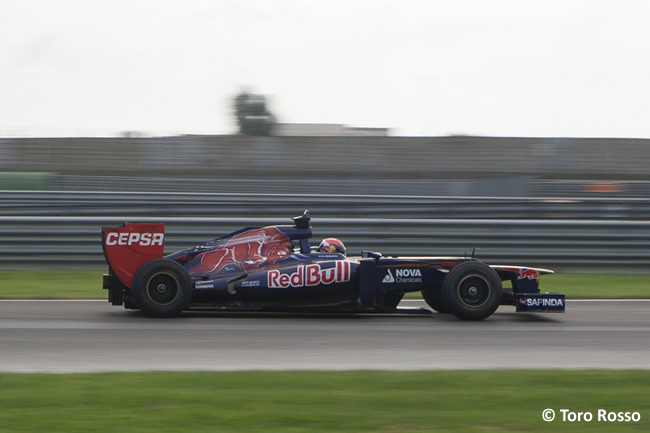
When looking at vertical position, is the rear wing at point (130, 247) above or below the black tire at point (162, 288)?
above

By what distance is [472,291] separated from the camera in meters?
9.30

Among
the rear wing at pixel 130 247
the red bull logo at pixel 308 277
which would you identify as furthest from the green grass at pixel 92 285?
the red bull logo at pixel 308 277

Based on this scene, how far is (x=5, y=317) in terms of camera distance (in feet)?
30.3

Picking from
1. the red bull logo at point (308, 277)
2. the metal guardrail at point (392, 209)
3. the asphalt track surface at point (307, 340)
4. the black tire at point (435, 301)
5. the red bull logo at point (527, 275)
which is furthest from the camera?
the metal guardrail at point (392, 209)

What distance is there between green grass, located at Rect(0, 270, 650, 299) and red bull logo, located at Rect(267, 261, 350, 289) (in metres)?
3.06

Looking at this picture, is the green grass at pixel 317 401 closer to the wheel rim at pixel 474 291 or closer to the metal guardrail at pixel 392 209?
the wheel rim at pixel 474 291

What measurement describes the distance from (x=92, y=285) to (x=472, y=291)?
19.3 feet

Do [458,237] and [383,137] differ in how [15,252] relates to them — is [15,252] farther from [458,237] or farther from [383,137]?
[383,137]

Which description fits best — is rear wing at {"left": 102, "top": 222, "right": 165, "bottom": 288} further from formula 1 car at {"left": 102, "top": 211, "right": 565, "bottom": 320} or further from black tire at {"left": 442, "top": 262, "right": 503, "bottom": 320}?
black tire at {"left": 442, "top": 262, "right": 503, "bottom": 320}

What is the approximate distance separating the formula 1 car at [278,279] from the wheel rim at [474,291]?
0.04ft

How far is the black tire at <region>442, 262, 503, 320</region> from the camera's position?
923 centimetres

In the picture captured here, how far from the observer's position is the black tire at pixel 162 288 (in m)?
9.02

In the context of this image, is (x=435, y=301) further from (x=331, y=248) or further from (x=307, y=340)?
(x=307, y=340)

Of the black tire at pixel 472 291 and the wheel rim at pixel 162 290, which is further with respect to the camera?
the black tire at pixel 472 291
